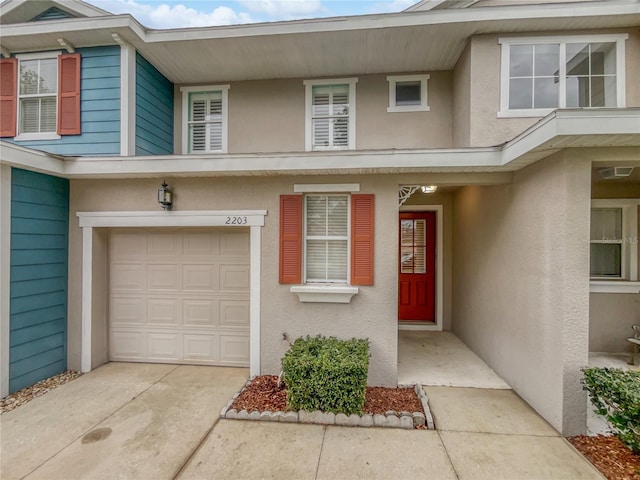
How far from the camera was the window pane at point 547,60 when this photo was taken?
166 inches

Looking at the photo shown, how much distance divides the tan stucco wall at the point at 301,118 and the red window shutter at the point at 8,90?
2.38 metres

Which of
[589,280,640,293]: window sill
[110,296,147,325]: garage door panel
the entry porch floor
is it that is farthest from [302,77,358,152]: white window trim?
[589,280,640,293]: window sill

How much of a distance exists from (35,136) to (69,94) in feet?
2.93

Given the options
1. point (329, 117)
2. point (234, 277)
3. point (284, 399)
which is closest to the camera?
point (284, 399)

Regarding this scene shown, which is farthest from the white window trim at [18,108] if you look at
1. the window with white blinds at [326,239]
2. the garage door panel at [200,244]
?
the window with white blinds at [326,239]

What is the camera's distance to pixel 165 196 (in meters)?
3.96

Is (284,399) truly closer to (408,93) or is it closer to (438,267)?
(438,267)

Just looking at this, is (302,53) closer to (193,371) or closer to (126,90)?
(126,90)

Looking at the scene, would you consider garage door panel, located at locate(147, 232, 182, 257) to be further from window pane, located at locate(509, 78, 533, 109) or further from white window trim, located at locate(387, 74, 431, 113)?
window pane, located at locate(509, 78, 533, 109)

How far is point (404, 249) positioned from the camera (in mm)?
6402

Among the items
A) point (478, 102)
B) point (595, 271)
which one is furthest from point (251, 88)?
point (595, 271)

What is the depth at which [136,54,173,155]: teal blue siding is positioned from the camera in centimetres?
465

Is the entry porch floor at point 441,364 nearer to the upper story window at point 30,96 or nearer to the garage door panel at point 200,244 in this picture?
the garage door panel at point 200,244

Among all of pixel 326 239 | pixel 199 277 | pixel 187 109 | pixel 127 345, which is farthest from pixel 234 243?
pixel 187 109
